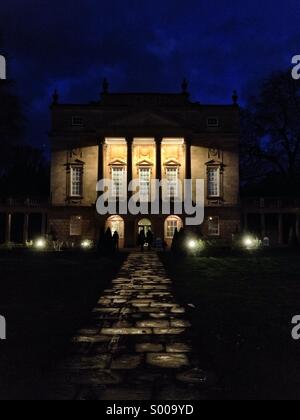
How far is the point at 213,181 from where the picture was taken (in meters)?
43.0

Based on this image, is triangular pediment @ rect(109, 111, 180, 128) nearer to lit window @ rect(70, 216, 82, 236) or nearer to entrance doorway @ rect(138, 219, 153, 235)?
entrance doorway @ rect(138, 219, 153, 235)

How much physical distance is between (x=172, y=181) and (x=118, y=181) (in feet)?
17.6

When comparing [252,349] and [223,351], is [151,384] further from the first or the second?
[252,349]

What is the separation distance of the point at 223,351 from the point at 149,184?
120 ft

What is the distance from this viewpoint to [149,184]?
4188 centimetres

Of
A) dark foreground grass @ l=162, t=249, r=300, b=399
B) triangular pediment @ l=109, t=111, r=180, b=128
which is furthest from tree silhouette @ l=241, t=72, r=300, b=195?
dark foreground grass @ l=162, t=249, r=300, b=399

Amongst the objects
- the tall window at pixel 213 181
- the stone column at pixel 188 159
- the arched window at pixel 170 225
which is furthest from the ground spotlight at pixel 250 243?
the stone column at pixel 188 159

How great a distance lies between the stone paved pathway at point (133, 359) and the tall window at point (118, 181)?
32.9m

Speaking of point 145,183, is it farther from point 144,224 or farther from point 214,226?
point 214,226

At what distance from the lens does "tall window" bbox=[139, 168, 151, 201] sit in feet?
137

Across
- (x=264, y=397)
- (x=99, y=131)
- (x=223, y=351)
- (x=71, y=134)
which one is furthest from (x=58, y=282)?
(x=71, y=134)

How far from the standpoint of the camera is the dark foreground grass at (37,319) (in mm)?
4723

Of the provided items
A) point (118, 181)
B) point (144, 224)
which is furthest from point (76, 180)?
point (144, 224)

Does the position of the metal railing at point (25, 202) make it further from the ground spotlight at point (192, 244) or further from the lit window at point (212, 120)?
the lit window at point (212, 120)
